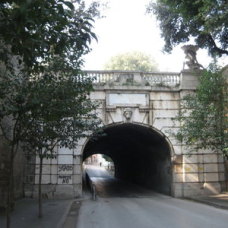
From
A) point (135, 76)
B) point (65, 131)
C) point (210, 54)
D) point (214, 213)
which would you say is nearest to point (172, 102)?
point (135, 76)

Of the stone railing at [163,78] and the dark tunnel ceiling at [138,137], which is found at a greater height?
the stone railing at [163,78]

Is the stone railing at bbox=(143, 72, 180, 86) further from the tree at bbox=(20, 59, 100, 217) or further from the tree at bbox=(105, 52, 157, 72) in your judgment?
the tree at bbox=(105, 52, 157, 72)

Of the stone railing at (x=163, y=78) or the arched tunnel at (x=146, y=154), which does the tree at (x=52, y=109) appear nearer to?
the arched tunnel at (x=146, y=154)

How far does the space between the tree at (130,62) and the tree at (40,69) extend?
52.0 metres

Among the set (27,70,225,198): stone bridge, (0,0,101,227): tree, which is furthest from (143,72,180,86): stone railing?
(0,0,101,227): tree

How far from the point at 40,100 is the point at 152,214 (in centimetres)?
727

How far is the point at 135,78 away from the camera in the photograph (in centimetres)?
2188

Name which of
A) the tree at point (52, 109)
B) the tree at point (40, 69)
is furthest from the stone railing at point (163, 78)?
the tree at point (52, 109)

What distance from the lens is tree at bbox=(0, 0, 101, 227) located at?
4.74 metres

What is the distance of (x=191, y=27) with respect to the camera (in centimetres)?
2147

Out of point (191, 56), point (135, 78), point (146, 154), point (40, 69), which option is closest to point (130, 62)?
point (146, 154)

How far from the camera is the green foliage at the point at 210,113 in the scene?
1644 centimetres

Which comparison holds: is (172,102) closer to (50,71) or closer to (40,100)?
(50,71)

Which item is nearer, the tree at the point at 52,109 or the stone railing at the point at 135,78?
the tree at the point at 52,109
